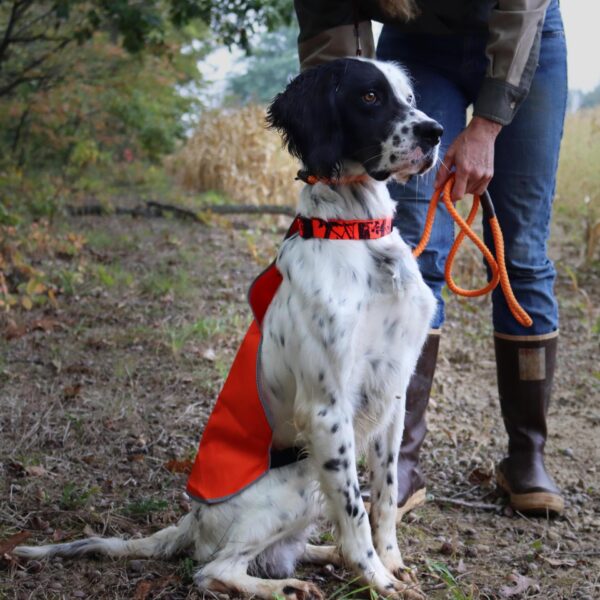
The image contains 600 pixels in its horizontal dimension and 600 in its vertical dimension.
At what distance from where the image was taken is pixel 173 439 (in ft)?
11.0

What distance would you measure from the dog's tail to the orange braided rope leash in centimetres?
110

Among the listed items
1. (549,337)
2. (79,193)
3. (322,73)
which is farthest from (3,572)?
(79,193)

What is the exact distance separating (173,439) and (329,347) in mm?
1403

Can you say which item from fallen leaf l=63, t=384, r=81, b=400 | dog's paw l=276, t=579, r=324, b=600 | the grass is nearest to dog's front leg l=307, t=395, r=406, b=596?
dog's paw l=276, t=579, r=324, b=600

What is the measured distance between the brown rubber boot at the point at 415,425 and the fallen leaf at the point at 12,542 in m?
1.23

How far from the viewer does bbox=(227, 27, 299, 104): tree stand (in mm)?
29812

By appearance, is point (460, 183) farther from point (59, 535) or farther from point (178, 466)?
point (59, 535)

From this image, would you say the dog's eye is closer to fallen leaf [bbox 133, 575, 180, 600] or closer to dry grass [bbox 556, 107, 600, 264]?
fallen leaf [bbox 133, 575, 180, 600]

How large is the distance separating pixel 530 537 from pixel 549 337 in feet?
2.35

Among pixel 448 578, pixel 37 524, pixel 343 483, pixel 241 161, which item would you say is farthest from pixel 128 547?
pixel 241 161

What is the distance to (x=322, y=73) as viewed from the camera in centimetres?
230

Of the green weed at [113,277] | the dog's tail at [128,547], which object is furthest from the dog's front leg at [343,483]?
the green weed at [113,277]

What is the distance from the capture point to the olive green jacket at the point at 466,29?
253 centimetres

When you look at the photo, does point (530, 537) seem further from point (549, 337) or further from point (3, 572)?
point (3, 572)
